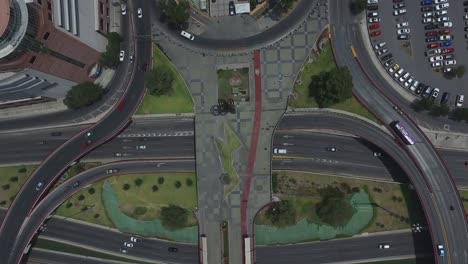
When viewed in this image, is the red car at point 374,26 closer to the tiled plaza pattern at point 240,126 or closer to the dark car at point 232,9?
the tiled plaza pattern at point 240,126

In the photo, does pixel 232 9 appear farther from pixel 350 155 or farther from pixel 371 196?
pixel 371 196

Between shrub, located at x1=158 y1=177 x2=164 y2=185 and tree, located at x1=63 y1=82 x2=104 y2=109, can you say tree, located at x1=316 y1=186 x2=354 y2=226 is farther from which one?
tree, located at x1=63 y1=82 x2=104 y2=109

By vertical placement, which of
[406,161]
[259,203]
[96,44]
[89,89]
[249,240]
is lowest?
[249,240]

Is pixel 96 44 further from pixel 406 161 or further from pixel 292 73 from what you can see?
pixel 406 161

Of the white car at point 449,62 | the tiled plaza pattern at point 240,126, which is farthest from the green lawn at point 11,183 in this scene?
the white car at point 449,62

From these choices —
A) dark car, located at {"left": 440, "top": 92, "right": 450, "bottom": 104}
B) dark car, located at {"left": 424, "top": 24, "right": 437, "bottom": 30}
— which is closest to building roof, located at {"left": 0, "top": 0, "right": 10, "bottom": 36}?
dark car, located at {"left": 424, "top": 24, "right": 437, "bottom": 30}

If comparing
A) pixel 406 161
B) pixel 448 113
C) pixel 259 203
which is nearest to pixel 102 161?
pixel 259 203
